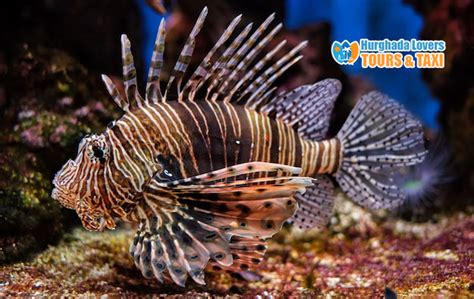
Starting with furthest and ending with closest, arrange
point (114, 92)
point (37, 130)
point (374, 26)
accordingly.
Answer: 1. point (37, 130)
2. point (374, 26)
3. point (114, 92)

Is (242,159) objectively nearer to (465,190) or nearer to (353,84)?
(353,84)

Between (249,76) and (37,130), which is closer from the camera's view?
(249,76)

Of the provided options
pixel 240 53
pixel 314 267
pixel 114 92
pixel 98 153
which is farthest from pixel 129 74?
pixel 314 267

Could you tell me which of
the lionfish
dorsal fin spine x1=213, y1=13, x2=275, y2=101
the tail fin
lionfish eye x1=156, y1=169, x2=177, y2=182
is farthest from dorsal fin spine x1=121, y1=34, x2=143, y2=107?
the tail fin

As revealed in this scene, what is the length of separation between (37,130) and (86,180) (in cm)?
166

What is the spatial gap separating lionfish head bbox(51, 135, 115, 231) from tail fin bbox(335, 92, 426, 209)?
2.03 m

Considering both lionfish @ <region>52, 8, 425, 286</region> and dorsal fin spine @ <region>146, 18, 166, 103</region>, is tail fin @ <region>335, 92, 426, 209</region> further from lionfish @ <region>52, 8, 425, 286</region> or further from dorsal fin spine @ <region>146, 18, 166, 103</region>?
dorsal fin spine @ <region>146, 18, 166, 103</region>

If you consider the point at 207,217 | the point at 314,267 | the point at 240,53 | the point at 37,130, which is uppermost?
the point at 240,53

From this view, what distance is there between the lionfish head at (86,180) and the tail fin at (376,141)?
203 cm

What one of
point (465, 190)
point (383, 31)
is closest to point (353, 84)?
point (383, 31)

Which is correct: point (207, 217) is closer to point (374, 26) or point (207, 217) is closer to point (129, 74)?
point (129, 74)

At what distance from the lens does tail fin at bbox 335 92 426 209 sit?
154 inches

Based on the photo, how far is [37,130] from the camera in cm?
426

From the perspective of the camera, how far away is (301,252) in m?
4.81
